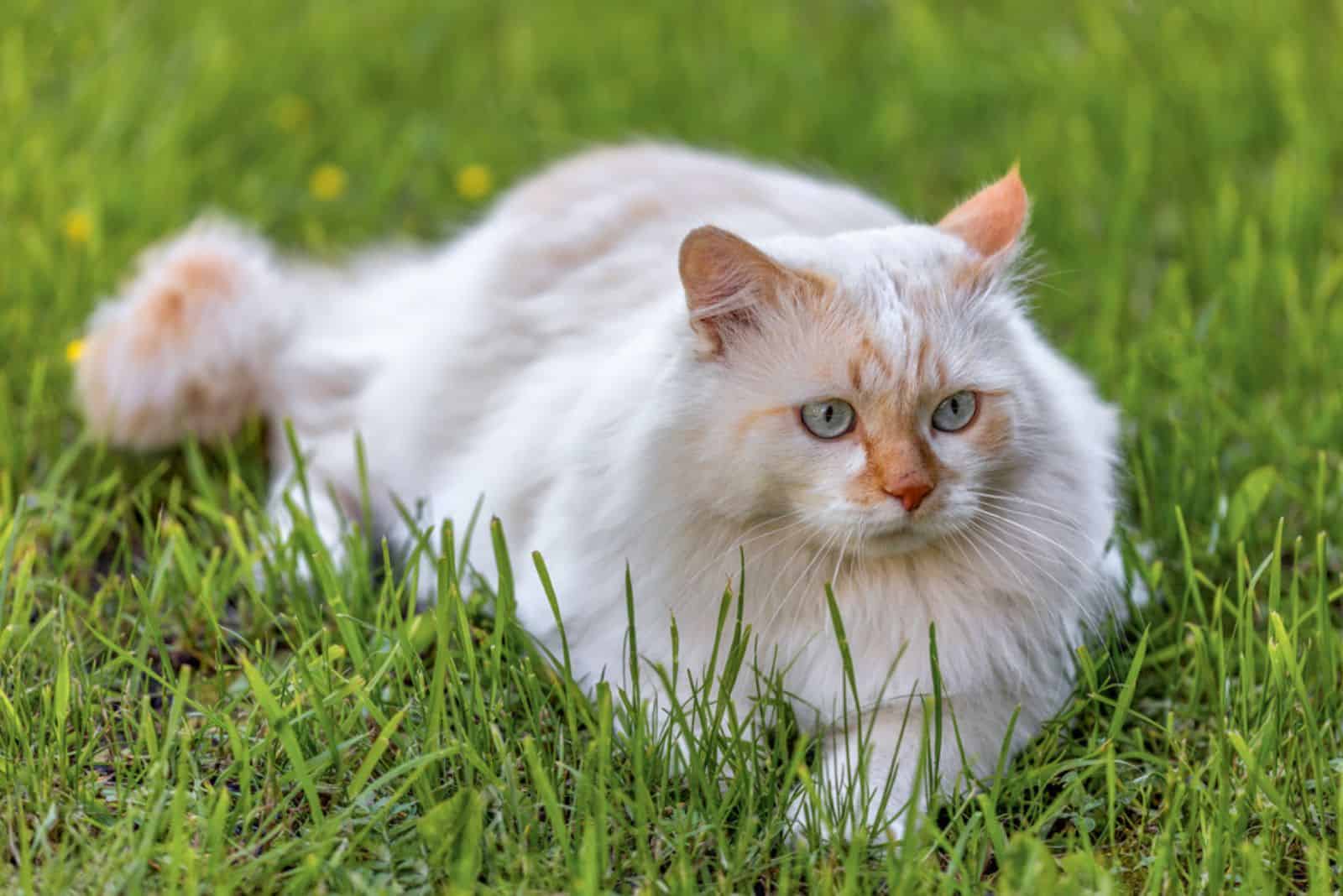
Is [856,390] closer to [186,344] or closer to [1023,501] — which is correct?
[1023,501]

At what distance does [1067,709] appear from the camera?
204cm

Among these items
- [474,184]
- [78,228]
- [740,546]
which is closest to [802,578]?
[740,546]

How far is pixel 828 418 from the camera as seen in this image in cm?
183

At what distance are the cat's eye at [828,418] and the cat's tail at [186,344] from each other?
1.46 m

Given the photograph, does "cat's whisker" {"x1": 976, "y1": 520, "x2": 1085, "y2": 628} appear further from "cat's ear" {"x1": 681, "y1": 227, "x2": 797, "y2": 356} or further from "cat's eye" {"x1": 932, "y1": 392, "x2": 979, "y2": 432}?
"cat's ear" {"x1": 681, "y1": 227, "x2": 797, "y2": 356}

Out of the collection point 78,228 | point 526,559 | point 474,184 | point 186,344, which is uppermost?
point 474,184

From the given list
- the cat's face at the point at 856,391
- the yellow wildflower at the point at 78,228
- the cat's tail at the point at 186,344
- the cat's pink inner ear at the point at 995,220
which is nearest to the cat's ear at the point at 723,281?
the cat's face at the point at 856,391

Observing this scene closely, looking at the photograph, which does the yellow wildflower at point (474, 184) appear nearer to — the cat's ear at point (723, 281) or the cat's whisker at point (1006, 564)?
the cat's ear at point (723, 281)

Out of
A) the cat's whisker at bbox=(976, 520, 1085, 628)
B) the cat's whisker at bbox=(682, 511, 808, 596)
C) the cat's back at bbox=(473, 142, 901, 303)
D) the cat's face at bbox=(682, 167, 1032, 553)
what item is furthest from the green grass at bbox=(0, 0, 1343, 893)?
the cat's back at bbox=(473, 142, 901, 303)

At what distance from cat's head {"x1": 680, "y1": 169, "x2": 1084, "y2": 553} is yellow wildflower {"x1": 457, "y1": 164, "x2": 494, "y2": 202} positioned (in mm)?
2179

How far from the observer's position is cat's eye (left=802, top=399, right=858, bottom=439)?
182cm

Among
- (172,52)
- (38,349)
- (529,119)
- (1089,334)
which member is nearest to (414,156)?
(529,119)

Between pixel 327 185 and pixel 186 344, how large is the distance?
1.26 meters

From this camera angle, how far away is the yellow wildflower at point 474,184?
3.95 m
